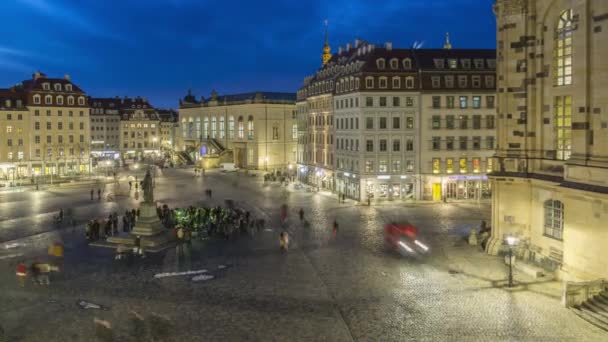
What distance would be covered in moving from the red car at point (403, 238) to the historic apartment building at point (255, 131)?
243 feet

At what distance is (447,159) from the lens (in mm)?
68688

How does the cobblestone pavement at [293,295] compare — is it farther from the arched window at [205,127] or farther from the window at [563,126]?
the arched window at [205,127]

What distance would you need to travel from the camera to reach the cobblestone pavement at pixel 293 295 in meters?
24.7

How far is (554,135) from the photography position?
36.3 meters

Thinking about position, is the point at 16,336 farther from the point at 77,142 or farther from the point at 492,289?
the point at 77,142

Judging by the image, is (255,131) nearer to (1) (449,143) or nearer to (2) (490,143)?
(1) (449,143)

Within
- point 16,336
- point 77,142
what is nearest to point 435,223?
point 16,336

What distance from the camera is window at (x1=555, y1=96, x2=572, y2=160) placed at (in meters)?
35.1

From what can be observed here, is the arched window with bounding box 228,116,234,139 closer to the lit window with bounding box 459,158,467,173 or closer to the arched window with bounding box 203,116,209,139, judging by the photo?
the arched window with bounding box 203,116,209,139

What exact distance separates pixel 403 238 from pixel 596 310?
1895 centimetres

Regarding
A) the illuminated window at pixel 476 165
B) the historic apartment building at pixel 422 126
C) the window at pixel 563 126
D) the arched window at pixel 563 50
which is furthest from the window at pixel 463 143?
the arched window at pixel 563 50

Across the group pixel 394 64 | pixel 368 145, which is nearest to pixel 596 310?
pixel 368 145

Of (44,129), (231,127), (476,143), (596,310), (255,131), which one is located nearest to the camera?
(596,310)

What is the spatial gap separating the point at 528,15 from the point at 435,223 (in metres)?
20.4
